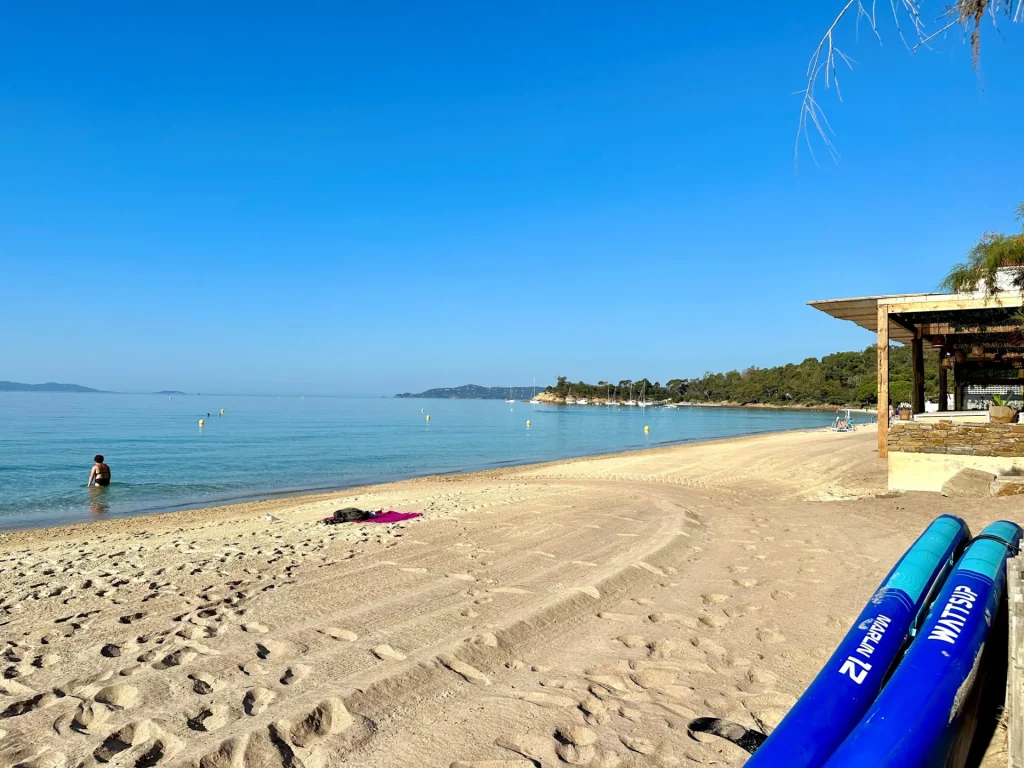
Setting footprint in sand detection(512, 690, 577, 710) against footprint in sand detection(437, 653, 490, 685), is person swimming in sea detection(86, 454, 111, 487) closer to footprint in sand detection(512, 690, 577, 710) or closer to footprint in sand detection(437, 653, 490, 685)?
footprint in sand detection(437, 653, 490, 685)

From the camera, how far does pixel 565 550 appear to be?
6.77m

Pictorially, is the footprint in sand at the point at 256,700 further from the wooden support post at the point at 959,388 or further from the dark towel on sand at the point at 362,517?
the wooden support post at the point at 959,388

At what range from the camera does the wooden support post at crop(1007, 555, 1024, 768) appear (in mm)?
2197

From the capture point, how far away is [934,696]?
2.38 m

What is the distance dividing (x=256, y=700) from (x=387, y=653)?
838 mm

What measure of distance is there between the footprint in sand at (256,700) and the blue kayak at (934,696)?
8.38 feet

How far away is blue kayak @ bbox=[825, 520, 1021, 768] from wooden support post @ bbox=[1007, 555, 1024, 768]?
6.7 inches

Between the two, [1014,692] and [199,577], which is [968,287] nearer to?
[1014,692]

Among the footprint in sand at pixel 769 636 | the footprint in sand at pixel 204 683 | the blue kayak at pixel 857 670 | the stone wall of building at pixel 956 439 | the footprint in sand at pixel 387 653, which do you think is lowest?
the footprint in sand at pixel 769 636

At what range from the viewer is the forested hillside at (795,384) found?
95750 millimetres

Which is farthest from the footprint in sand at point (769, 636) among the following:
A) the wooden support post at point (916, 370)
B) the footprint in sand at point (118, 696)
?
the wooden support post at point (916, 370)

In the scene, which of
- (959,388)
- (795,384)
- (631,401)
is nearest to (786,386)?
(795,384)

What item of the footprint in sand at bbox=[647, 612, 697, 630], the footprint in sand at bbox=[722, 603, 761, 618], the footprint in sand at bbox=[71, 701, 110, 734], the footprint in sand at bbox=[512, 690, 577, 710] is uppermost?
the footprint in sand at bbox=[71, 701, 110, 734]

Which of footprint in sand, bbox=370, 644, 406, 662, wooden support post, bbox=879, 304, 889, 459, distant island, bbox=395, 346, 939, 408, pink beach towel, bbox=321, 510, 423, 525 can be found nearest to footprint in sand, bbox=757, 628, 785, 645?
footprint in sand, bbox=370, 644, 406, 662
